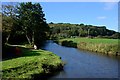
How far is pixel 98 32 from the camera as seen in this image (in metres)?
166

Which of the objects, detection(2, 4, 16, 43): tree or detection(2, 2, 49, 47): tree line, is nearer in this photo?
detection(2, 4, 16, 43): tree

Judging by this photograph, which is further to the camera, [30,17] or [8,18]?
[30,17]

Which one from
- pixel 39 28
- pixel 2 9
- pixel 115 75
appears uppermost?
pixel 2 9

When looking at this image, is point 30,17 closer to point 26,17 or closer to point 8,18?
point 26,17

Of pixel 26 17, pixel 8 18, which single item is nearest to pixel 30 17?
pixel 26 17

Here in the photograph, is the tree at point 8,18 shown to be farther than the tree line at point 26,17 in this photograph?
No

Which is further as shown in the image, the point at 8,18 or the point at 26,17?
the point at 26,17

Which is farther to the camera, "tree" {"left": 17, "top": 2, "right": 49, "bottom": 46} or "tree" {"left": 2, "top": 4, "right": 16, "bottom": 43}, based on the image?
"tree" {"left": 17, "top": 2, "right": 49, "bottom": 46}

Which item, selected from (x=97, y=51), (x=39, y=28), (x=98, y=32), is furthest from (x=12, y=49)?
(x=98, y=32)

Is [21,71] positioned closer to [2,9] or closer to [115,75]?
[115,75]

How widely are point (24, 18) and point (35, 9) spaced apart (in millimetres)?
4008

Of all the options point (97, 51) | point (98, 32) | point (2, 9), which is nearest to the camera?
point (2, 9)

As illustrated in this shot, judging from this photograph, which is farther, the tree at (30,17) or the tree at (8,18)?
the tree at (30,17)

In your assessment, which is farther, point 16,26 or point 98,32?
point 98,32
